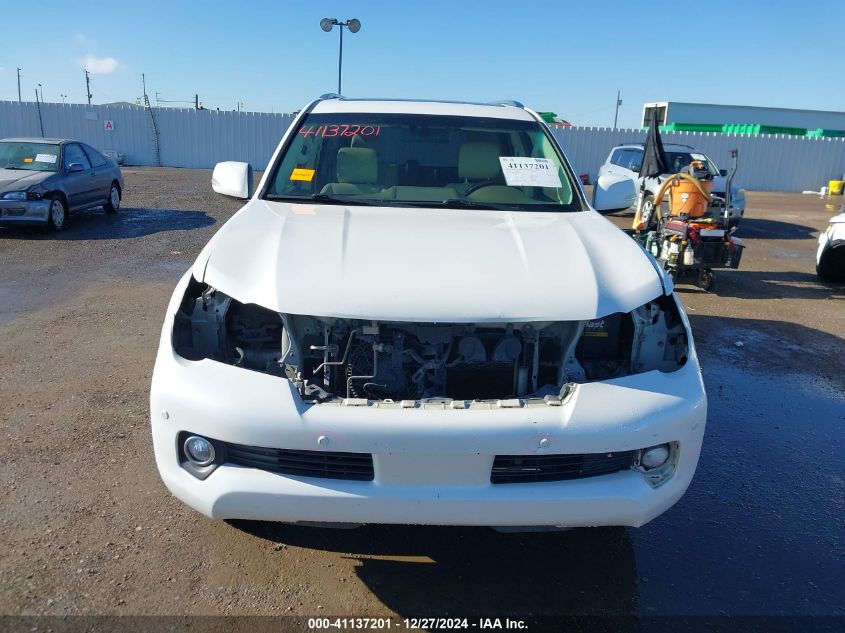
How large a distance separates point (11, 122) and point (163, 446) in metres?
27.5

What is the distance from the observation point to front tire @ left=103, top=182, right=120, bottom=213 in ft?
40.5

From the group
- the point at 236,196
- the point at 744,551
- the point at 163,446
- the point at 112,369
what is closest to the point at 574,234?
the point at 744,551

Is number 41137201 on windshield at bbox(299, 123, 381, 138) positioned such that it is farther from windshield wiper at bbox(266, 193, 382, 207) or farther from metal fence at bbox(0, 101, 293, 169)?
metal fence at bbox(0, 101, 293, 169)

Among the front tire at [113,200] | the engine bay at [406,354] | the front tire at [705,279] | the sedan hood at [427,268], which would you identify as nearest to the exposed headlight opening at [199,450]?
the engine bay at [406,354]

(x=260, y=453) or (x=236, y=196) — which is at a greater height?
(x=236, y=196)

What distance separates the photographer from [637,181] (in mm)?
11359

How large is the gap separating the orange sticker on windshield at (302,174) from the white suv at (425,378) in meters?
0.74

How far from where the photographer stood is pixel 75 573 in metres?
2.69

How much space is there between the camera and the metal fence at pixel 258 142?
25.2 m

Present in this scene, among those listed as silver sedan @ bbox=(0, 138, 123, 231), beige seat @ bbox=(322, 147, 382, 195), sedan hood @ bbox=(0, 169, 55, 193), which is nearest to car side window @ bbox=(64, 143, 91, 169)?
silver sedan @ bbox=(0, 138, 123, 231)

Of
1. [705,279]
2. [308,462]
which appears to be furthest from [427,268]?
[705,279]

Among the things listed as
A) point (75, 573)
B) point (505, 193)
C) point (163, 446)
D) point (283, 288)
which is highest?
point (505, 193)

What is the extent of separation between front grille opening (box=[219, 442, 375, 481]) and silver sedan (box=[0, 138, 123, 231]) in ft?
31.5

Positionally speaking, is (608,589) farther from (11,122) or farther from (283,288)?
(11,122)
